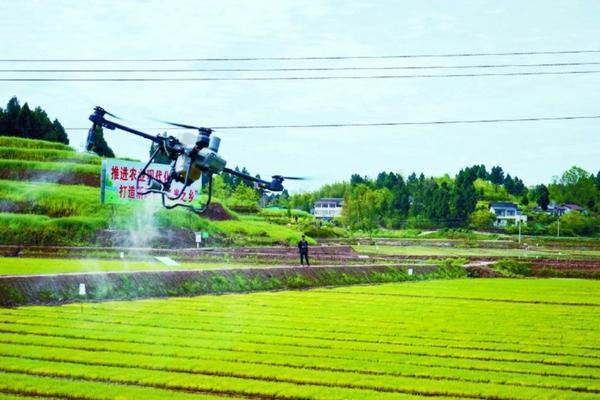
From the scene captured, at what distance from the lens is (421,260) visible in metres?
66.5

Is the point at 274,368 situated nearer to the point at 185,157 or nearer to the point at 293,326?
the point at 293,326

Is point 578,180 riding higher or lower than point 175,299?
higher

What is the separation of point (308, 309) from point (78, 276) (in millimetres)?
10357

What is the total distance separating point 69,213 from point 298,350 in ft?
155

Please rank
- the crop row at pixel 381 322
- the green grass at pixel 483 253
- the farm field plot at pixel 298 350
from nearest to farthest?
1. the farm field plot at pixel 298 350
2. the crop row at pixel 381 322
3. the green grass at pixel 483 253

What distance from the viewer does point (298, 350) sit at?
24.0 m

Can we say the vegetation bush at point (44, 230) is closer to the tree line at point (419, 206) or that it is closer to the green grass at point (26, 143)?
the green grass at point (26, 143)

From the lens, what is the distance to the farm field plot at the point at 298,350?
18.8m

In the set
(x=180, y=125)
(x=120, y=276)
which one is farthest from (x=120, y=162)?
(x=180, y=125)

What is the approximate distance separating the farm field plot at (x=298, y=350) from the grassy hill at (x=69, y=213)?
27318mm

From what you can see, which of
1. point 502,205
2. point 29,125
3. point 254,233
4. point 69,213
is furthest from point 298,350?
point 502,205

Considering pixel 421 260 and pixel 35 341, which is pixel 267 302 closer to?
pixel 35 341

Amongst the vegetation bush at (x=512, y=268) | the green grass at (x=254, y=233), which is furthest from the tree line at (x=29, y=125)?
the vegetation bush at (x=512, y=268)

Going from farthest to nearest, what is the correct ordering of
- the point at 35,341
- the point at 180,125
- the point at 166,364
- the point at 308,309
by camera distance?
the point at 308,309 → the point at 35,341 → the point at 166,364 → the point at 180,125
